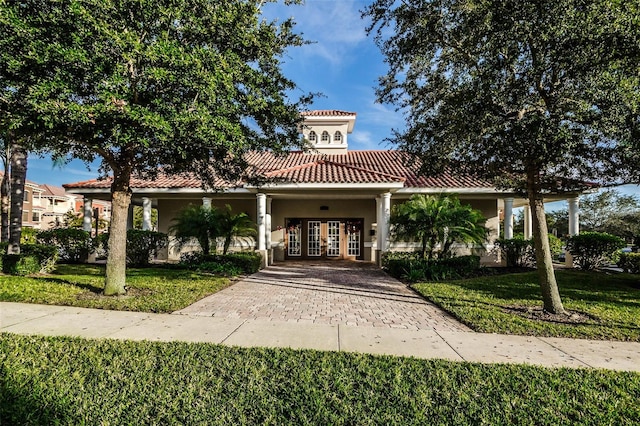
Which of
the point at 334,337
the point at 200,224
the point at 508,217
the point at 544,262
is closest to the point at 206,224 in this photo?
the point at 200,224

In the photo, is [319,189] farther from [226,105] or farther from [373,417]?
[373,417]

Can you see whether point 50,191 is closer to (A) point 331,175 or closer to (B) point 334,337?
(A) point 331,175

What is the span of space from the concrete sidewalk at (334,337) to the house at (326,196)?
7.99m

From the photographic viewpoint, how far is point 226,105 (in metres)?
6.33

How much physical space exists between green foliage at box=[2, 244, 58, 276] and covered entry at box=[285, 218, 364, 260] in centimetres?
1022

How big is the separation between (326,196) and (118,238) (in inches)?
416

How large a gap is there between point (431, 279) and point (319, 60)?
8223 millimetres

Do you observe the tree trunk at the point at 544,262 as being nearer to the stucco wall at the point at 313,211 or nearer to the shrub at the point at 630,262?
the shrub at the point at 630,262

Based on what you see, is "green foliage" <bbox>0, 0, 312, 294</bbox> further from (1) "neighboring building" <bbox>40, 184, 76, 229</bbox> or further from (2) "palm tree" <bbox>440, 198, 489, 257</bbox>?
(1) "neighboring building" <bbox>40, 184, 76, 229</bbox>

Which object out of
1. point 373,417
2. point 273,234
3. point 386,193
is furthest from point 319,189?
point 373,417

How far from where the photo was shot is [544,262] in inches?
267

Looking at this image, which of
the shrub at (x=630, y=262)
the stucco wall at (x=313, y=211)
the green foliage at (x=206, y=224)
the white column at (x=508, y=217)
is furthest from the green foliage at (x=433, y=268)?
the green foliage at (x=206, y=224)

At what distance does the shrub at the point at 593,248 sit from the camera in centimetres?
1234

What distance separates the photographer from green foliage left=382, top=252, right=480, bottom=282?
438 inches
